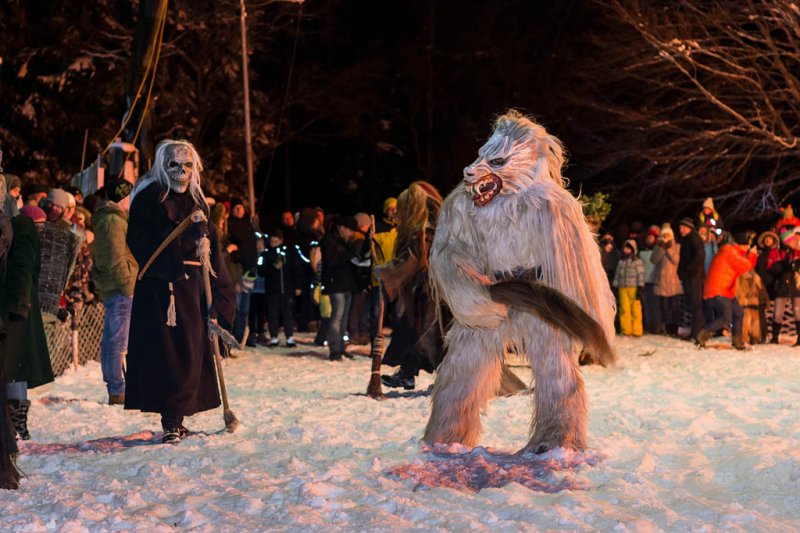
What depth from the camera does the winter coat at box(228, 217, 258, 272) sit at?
1641cm

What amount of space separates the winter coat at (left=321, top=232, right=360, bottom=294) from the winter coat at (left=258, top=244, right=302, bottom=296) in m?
1.30

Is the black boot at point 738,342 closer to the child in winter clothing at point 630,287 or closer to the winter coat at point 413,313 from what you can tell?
the child in winter clothing at point 630,287

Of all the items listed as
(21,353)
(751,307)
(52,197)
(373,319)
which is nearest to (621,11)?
(751,307)

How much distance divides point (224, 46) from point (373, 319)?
1504 cm

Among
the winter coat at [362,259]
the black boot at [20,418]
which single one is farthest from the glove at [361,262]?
the black boot at [20,418]

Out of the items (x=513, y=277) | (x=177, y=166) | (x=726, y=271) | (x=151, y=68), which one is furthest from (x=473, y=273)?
(x=151, y=68)

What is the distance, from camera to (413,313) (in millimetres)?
11305

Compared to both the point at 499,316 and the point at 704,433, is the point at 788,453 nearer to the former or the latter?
the point at 704,433

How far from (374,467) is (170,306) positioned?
2110mm

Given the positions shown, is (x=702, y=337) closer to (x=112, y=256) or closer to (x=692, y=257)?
(x=692, y=257)

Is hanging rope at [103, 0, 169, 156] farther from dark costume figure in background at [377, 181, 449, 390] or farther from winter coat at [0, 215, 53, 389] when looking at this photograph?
winter coat at [0, 215, 53, 389]

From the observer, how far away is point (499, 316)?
7.66 metres

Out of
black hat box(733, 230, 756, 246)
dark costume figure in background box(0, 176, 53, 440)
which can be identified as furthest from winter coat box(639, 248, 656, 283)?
dark costume figure in background box(0, 176, 53, 440)

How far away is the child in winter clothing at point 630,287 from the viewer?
19.4 metres
